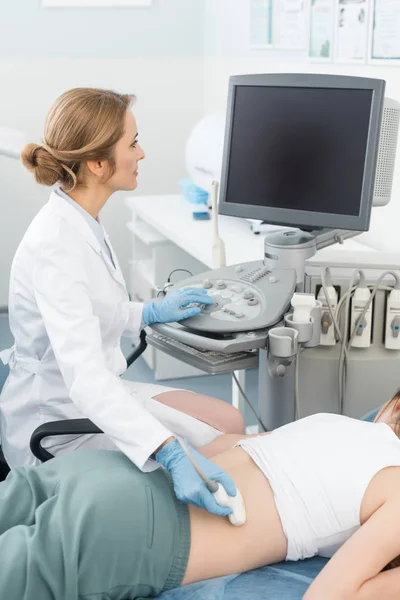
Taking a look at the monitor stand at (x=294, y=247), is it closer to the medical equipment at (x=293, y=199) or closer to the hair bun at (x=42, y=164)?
the medical equipment at (x=293, y=199)

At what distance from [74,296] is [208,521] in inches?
20.6

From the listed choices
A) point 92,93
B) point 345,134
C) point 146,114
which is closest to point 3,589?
point 92,93

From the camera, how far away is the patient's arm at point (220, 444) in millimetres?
1837

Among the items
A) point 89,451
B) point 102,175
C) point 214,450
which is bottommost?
point 214,450

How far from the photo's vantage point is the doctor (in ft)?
5.11

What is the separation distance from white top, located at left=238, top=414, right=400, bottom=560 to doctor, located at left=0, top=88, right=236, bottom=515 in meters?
0.29

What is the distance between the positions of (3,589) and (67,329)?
1.69ft

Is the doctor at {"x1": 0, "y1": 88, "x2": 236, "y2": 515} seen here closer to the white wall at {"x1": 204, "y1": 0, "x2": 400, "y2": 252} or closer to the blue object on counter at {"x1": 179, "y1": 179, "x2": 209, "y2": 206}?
the white wall at {"x1": 204, "y1": 0, "x2": 400, "y2": 252}

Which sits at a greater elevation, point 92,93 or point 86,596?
point 92,93

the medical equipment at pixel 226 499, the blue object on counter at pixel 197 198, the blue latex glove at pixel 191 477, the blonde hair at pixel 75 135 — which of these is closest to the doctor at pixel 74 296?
the blonde hair at pixel 75 135

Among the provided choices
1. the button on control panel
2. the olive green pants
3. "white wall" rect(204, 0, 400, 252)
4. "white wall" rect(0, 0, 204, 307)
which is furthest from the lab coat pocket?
"white wall" rect(0, 0, 204, 307)

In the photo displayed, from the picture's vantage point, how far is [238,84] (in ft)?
6.56

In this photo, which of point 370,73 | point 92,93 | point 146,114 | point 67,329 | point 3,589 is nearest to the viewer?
point 3,589

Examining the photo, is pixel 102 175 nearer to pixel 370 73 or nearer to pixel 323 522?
pixel 323 522
